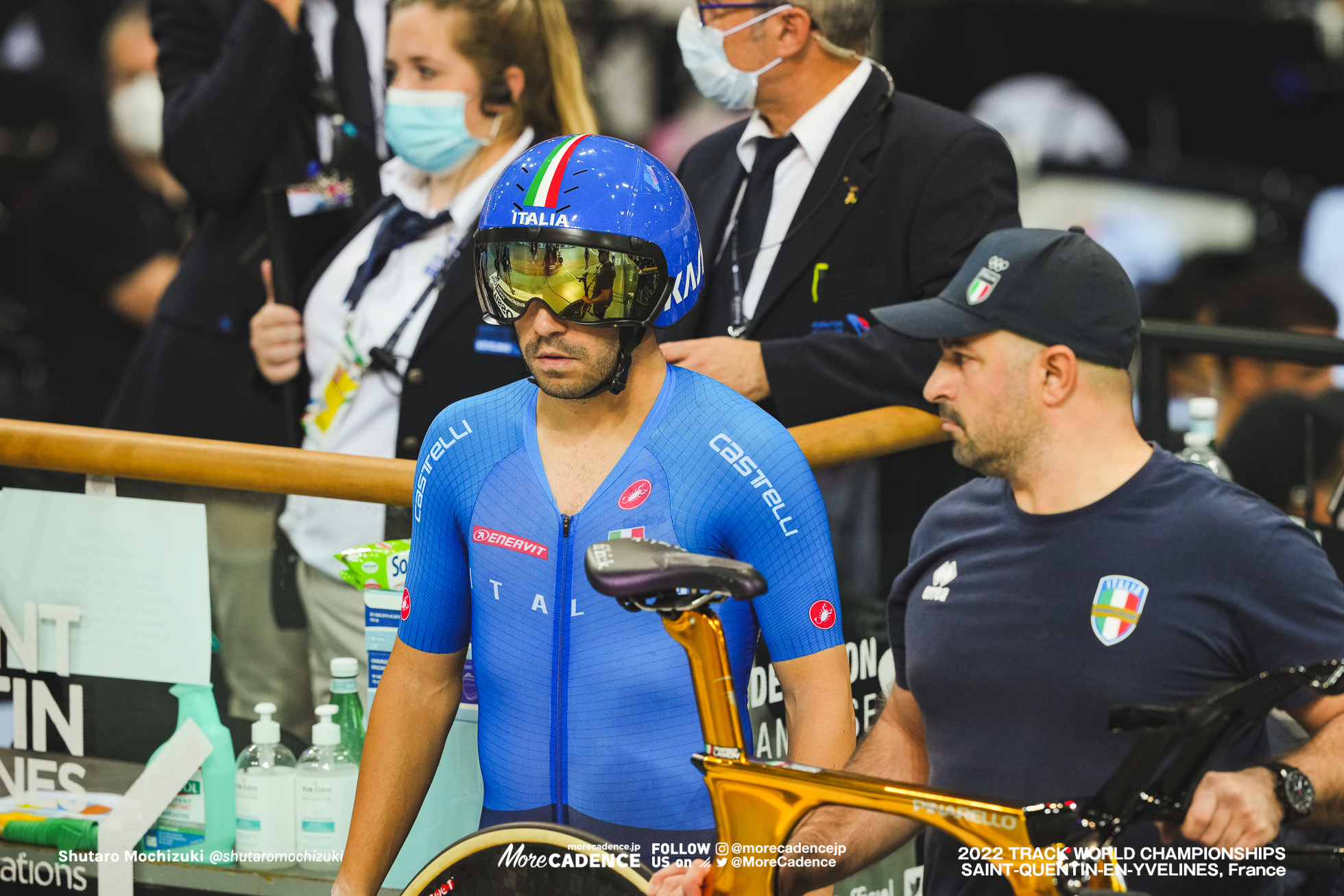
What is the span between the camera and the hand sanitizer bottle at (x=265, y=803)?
3496mm

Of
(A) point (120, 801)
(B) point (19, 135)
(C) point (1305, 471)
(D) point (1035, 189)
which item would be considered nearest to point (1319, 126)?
(D) point (1035, 189)

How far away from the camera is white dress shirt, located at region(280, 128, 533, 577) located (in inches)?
163

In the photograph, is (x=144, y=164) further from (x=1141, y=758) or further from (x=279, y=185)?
(x=1141, y=758)

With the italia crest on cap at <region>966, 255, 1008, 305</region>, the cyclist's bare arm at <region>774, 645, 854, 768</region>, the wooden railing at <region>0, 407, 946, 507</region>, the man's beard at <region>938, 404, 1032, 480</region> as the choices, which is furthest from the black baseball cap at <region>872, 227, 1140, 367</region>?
the wooden railing at <region>0, 407, 946, 507</region>

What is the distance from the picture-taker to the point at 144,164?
7.39 metres

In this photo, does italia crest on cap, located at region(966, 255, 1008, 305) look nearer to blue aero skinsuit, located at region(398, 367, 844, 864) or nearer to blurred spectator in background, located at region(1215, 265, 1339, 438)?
blue aero skinsuit, located at region(398, 367, 844, 864)

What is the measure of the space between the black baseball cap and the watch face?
80 centimetres

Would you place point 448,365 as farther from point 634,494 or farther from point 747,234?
point 634,494

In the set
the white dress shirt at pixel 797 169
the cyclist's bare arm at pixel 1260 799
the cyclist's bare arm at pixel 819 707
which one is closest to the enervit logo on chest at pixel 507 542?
the cyclist's bare arm at pixel 819 707

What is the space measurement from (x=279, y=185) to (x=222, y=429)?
0.68 m

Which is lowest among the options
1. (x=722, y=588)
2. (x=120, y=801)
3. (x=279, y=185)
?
(x=120, y=801)

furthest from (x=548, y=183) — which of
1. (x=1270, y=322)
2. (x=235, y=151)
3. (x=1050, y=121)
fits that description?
(x=1050, y=121)

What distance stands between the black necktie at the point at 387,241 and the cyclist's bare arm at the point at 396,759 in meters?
1.55

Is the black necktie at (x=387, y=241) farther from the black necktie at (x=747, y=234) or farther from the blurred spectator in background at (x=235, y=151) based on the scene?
the black necktie at (x=747, y=234)
